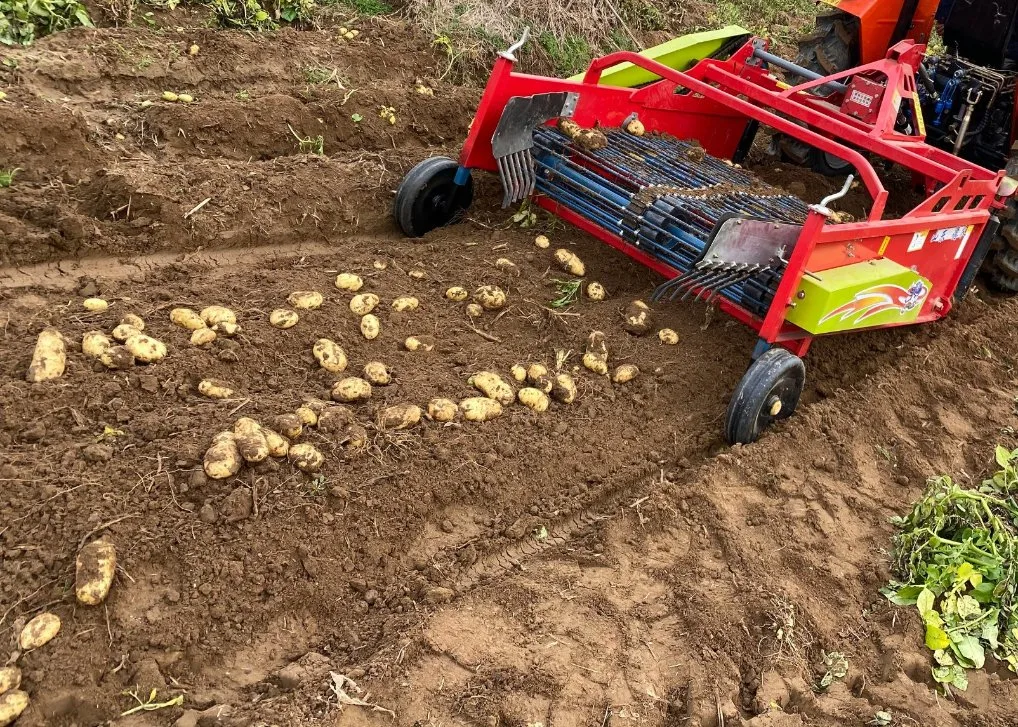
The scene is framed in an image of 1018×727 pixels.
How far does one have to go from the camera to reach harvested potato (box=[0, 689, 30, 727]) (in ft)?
7.59

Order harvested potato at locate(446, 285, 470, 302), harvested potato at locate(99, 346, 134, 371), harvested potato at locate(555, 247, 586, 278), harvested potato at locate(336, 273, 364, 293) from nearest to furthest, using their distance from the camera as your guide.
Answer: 1. harvested potato at locate(99, 346, 134, 371)
2. harvested potato at locate(336, 273, 364, 293)
3. harvested potato at locate(446, 285, 470, 302)
4. harvested potato at locate(555, 247, 586, 278)

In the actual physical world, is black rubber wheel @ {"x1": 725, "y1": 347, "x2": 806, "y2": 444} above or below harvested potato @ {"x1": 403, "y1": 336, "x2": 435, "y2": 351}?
above

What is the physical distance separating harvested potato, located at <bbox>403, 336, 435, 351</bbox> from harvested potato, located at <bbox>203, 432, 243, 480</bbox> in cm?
102

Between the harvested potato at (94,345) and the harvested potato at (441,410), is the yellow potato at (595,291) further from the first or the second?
the harvested potato at (94,345)

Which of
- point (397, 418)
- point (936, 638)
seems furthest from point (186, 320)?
point (936, 638)

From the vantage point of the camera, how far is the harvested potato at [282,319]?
145 inches

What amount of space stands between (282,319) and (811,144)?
3105 millimetres

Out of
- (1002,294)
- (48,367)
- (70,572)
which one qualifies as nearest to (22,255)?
(48,367)

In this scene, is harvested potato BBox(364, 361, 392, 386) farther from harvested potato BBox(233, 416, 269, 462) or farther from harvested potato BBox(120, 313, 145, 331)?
harvested potato BBox(120, 313, 145, 331)

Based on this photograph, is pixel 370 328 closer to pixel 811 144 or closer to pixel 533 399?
pixel 533 399

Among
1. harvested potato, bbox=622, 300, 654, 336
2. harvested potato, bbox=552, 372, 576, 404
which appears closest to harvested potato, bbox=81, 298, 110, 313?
harvested potato, bbox=552, 372, 576, 404

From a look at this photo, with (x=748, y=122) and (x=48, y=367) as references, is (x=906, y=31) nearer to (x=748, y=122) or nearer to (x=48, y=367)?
(x=748, y=122)

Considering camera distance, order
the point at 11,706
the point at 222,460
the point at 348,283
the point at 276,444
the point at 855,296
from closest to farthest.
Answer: the point at 11,706
the point at 222,460
the point at 276,444
the point at 855,296
the point at 348,283

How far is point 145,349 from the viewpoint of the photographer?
3328 mm
